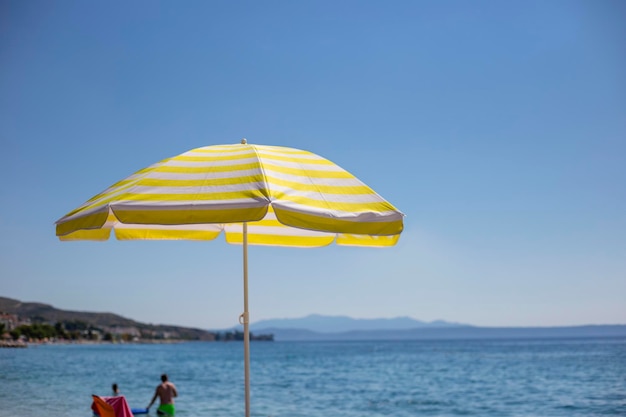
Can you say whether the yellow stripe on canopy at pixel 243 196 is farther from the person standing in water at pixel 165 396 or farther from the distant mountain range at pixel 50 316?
the distant mountain range at pixel 50 316

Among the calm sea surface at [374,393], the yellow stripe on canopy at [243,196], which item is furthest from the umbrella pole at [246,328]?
the calm sea surface at [374,393]

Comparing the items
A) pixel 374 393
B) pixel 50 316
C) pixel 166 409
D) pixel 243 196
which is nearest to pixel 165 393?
pixel 166 409

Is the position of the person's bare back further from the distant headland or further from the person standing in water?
the distant headland

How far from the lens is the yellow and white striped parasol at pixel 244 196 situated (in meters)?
3.04

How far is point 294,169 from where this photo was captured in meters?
3.51

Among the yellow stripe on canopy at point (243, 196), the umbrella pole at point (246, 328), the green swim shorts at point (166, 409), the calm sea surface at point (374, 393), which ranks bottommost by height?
the calm sea surface at point (374, 393)

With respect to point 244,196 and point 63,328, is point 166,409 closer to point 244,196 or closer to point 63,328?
point 244,196

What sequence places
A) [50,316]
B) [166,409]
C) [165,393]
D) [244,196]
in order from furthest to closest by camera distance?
[50,316], [166,409], [165,393], [244,196]

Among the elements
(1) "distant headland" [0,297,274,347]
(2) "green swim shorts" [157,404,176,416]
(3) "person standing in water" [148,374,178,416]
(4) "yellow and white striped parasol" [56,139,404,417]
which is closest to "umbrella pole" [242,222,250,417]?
(4) "yellow and white striped parasol" [56,139,404,417]

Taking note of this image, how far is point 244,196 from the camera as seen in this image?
3.06 metres

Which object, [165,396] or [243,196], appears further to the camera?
[165,396]

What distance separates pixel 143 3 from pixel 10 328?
254ft

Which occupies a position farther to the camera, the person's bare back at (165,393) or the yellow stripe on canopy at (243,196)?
the person's bare back at (165,393)

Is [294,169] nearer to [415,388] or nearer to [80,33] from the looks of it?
[80,33]
